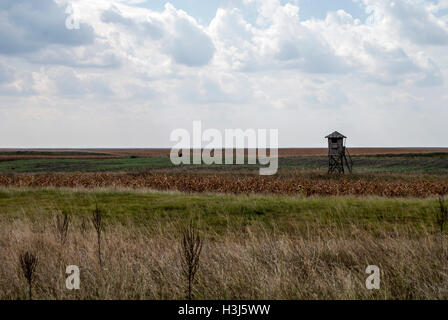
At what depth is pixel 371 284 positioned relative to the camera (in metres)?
Result: 6.02

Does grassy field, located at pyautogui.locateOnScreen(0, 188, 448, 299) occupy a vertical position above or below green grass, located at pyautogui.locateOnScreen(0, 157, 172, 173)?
above

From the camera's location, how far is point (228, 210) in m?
14.8

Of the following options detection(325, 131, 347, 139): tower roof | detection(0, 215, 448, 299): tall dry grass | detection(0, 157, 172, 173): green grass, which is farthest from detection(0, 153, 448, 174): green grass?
detection(0, 215, 448, 299): tall dry grass

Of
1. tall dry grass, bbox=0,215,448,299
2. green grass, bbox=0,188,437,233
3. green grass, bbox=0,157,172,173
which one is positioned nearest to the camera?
tall dry grass, bbox=0,215,448,299

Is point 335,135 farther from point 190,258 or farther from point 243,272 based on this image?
point 190,258

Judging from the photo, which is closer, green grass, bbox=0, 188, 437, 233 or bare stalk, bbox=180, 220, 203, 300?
bare stalk, bbox=180, 220, 203, 300

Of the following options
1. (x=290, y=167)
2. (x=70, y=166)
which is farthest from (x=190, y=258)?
(x=70, y=166)

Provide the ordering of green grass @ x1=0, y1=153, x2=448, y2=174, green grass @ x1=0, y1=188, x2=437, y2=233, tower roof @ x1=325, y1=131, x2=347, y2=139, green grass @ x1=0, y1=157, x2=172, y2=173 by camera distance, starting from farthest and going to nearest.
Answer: green grass @ x1=0, y1=157, x2=172, y2=173
green grass @ x1=0, y1=153, x2=448, y2=174
tower roof @ x1=325, y1=131, x2=347, y2=139
green grass @ x1=0, y1=188, x2=437, y2=233

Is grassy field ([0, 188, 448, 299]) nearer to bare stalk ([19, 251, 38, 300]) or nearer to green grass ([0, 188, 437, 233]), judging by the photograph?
bare stalk ([19, 251, 38, 300])

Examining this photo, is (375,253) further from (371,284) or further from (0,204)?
(0,204)

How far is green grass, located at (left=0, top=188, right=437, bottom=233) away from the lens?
1284 centimetres

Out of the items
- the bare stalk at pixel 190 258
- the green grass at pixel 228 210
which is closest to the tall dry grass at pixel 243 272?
the bare stalk at pixel 190 258

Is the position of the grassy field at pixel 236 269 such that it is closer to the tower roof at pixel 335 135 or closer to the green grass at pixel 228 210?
the green grass at pixel 228 210
